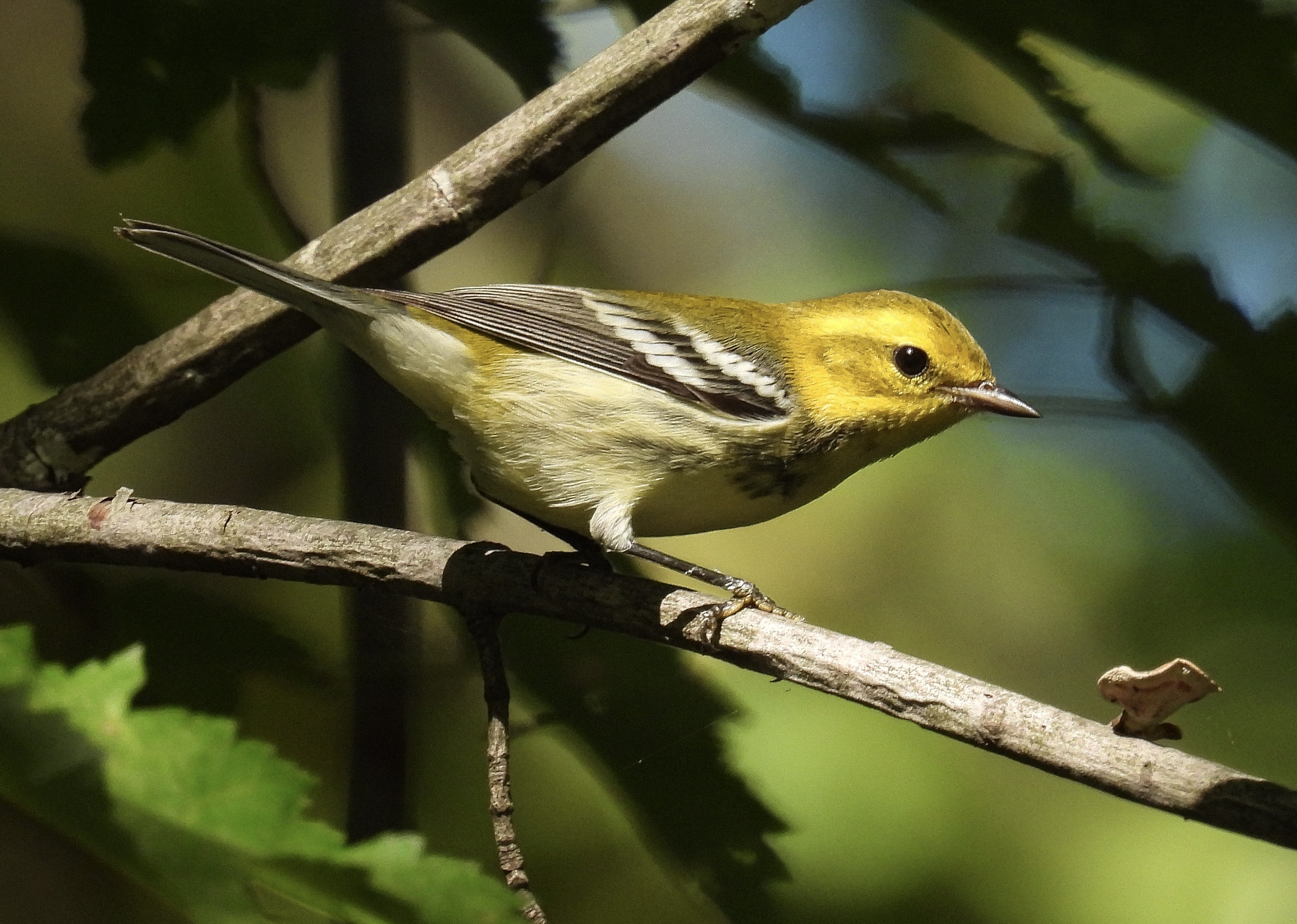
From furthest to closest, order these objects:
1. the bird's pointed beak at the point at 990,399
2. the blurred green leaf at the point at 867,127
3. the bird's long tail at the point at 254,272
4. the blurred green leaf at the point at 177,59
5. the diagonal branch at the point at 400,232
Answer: the blurred green leaf at the point at 867,127, the blurred green leaf at the point at 177,59, the bird's pointed beak at the point at 990,399, the diagonal branch at the point at 400,232, the bird's long tail at the point at 254,272

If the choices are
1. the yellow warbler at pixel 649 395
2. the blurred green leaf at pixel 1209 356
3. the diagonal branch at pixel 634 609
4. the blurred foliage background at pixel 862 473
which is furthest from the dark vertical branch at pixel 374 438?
the blurred green leaf at pixel 1209 356

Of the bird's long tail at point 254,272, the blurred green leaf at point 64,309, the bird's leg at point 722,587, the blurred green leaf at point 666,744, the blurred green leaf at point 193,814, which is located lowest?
the blurred green leaf at point 666,744

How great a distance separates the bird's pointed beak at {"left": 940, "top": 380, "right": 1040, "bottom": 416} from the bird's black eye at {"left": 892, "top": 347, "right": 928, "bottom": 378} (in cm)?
5

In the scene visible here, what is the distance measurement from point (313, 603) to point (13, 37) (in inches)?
43.8

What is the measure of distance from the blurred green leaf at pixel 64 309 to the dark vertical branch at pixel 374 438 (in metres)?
0.42

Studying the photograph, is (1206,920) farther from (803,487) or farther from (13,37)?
(13,37)

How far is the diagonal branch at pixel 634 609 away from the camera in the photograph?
88 cm

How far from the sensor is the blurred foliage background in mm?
1685

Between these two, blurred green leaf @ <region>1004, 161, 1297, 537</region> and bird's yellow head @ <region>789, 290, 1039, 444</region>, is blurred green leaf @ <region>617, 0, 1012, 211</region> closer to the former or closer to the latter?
blurred green leaf @ <region>1004, 161, 1297, 537</region>

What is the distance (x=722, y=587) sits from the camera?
141 cm

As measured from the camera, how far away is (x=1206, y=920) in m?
1.60

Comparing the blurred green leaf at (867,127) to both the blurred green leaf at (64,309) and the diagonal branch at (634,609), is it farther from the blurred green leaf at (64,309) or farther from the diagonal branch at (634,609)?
the blurred green leaf at (64,309)

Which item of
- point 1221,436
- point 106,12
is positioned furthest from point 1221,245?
point 106,12

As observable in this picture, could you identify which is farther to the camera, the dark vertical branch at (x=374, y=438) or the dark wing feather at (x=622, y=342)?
the dark vertical branch at (x=374, y=438)
